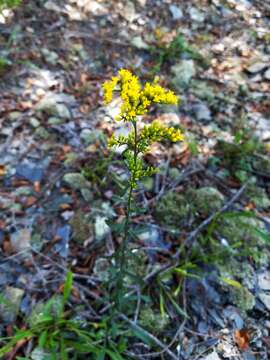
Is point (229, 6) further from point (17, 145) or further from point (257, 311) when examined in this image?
point (257, 311)

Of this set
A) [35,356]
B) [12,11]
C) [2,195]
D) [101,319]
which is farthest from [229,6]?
[35,356]

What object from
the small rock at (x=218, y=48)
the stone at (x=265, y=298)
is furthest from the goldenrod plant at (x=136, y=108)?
the small rock at (x=218, y=48)

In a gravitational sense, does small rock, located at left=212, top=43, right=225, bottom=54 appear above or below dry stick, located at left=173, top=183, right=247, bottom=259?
above

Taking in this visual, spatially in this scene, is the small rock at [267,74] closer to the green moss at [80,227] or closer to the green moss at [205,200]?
the green moss at [205,200]

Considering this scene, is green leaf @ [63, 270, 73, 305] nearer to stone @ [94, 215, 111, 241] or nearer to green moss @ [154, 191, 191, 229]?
stone @ [94, 215, 111, 241]

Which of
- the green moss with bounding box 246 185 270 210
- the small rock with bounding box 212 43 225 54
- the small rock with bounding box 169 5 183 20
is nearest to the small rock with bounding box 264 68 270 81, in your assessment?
the small rock with bounding box 212 43 225 54

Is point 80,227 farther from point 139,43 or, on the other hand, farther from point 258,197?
point 139,43
